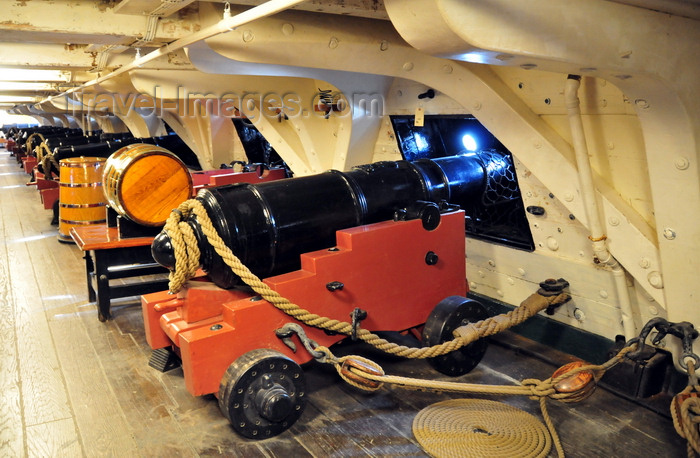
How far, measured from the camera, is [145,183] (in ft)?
12.6

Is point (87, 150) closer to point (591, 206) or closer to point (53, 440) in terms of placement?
point (53, 440)

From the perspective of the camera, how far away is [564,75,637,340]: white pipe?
2.66 meters

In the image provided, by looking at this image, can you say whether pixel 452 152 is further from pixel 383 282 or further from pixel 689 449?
pixel 689 449

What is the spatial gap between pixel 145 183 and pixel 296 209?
1491mm

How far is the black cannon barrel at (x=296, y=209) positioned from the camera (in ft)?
8.57

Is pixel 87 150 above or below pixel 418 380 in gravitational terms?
above

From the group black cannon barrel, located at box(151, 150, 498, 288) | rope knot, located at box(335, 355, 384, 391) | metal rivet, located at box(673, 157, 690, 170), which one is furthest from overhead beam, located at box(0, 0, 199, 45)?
metal rivet, located at box(673, 157, 690, 170)

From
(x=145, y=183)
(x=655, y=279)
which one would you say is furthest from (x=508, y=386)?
(x=145, y=183)

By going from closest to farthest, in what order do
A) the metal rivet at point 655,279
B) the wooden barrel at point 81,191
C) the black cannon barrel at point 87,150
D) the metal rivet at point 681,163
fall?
the metal rivet at point 681,163
the metal rivet at point 655,279
the wooden barrel at point 81,191
the black cannon barrel at point 87,150

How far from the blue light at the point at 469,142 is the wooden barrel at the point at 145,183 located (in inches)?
72.3

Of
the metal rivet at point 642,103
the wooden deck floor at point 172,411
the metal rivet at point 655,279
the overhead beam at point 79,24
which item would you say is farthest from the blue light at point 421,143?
the metal rivet at point 642,103

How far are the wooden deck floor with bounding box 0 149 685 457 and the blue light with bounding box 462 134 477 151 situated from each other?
1.34 meters

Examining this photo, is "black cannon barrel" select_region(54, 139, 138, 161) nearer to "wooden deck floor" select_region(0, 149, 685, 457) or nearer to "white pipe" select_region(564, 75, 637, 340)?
"wooden deck floor" select_region(0, 149, 685, 457)

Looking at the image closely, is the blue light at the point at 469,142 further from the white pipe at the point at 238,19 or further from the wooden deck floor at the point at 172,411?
the white pipe at the point at 238,19
